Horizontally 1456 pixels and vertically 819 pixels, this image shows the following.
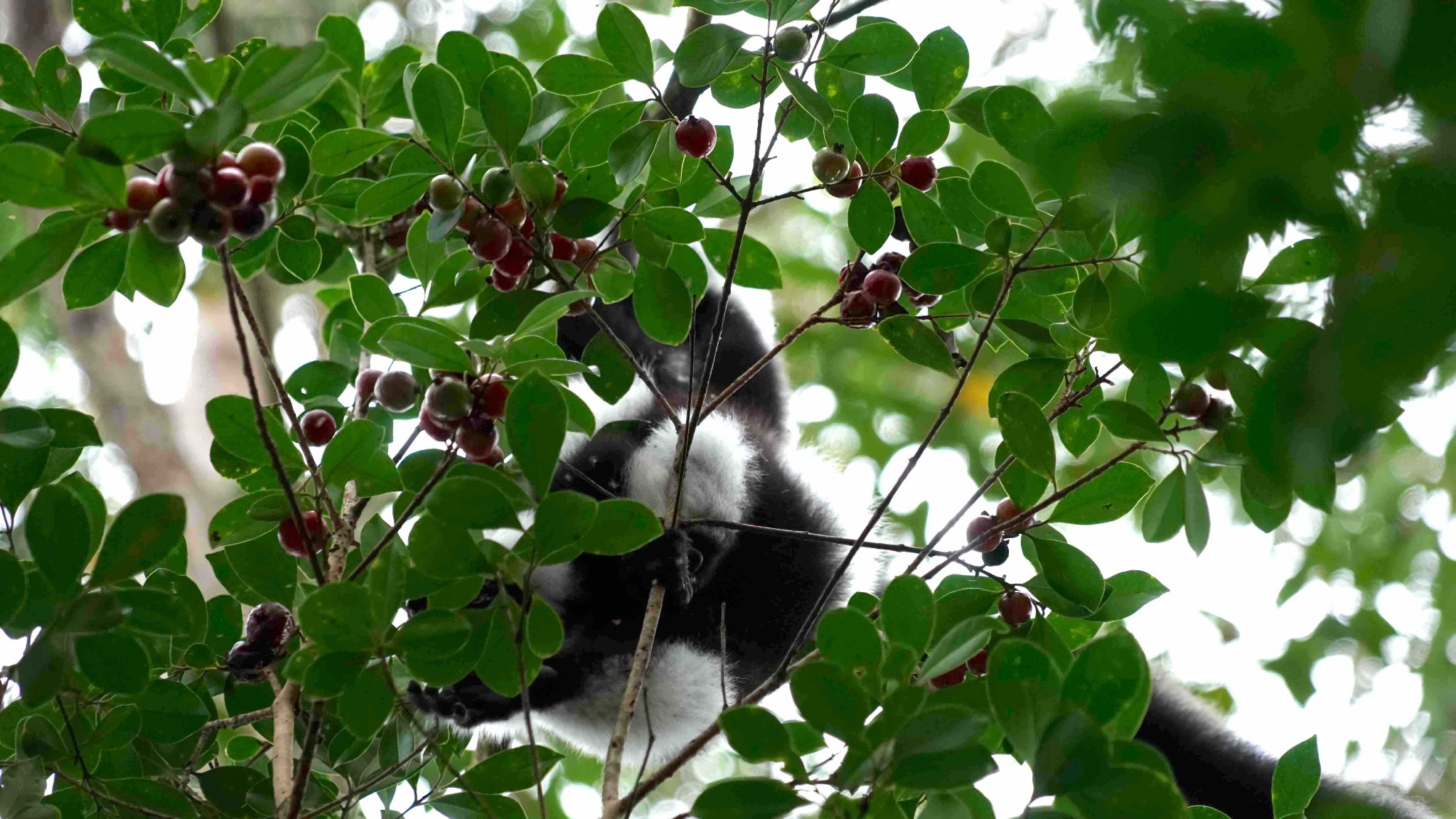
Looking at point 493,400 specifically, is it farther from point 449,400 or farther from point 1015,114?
point 1015,114

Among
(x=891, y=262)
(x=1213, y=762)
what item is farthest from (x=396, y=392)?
(x=1213, y=762)

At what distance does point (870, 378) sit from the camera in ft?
18.6

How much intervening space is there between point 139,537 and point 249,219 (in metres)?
0.40

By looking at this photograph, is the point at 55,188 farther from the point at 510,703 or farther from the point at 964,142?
the point at 964,142

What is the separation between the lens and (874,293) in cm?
171

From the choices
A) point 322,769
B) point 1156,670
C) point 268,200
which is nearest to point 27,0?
point 322,769

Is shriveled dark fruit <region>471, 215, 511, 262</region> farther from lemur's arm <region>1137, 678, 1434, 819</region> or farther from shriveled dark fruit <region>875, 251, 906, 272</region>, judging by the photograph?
lemur's arm <region>1137, 678, 1434, 819</region>

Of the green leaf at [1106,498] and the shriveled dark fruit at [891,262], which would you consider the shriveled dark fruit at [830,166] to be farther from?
the green leaf at [1106,498]

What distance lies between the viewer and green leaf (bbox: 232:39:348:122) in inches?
42.3

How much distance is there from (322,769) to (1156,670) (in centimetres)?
231

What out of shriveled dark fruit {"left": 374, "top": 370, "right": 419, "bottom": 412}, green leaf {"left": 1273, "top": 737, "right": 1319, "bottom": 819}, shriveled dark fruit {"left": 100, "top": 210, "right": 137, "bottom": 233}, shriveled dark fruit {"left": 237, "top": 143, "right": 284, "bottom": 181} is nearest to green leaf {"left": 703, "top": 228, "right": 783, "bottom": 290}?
shriveled dark fruit {"left": 374, "top": 370, "right": 419, "bottom": 412}

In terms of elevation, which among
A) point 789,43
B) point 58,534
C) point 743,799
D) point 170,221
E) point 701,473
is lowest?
point 743,799

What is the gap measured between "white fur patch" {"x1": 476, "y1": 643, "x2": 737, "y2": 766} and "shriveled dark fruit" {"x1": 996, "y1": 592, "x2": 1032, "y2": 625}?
1309 mm

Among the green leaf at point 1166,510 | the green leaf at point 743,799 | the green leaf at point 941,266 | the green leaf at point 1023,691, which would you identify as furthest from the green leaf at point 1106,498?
the green leaf at point 743,799
